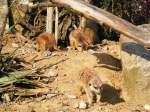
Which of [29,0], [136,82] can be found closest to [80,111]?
[136,82]

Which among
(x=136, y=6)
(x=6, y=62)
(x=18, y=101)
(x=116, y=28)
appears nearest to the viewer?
(x=116, y=28)

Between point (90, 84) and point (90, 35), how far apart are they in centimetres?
244

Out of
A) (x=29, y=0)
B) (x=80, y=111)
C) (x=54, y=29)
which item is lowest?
(x=80, y=111)

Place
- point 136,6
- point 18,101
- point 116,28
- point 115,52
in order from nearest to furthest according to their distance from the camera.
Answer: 1. point 116,28
2. point 18,101
3. point 115,52
4. point 136,6

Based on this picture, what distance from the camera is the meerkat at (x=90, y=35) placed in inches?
435

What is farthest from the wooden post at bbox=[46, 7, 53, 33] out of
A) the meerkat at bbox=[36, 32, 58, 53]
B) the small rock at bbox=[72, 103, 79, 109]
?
the small rock at bbox=[72, 103, 79, 109]

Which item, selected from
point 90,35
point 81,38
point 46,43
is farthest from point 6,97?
point 90,35

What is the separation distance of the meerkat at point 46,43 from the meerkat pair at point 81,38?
1.22ft

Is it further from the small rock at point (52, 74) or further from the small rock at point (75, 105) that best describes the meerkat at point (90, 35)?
the small rock at point (75, 105)

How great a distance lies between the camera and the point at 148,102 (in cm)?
905

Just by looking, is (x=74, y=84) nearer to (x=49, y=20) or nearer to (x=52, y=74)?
(x=52, y=74)

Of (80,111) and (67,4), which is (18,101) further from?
(67,4)

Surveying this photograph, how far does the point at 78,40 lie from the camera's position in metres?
10.9

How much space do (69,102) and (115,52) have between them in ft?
6.38
